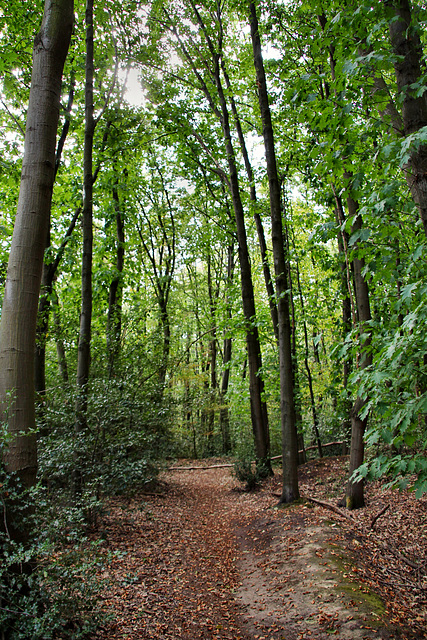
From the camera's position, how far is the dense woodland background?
10.3 feet

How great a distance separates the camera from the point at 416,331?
9.19 ft

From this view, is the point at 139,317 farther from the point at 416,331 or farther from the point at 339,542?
the point at 416,331

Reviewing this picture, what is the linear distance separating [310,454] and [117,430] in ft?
36.4

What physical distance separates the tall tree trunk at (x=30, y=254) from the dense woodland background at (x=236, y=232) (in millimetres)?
26

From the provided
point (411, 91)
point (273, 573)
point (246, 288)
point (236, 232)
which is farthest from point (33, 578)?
point (236, 232)

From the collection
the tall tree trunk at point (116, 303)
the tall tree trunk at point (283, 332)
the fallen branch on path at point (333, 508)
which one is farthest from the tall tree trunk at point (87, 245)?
the fallen branch on path at point (333, 508)

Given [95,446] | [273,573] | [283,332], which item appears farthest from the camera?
[283,332]

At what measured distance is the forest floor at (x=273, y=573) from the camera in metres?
3.61

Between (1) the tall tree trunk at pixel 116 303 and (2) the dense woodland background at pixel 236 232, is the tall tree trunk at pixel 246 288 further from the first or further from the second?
(1) the tall tree trunk at pixel 116 303

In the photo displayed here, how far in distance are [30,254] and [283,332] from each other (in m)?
5.48

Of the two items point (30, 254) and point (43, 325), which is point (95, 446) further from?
point (43, 325)

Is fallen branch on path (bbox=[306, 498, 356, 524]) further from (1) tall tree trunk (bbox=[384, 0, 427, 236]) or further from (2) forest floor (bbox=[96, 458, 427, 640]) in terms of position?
(1) tall tree trunk (bbox=[384, 0, 427, 236])

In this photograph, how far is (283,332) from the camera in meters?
7.75

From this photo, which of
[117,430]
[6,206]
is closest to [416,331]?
[117,430]
